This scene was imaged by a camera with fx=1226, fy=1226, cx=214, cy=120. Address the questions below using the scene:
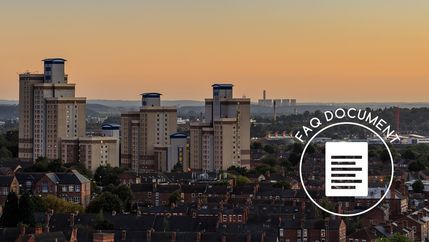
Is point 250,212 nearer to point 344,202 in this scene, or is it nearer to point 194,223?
point 194,223

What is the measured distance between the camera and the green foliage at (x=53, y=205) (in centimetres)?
5835

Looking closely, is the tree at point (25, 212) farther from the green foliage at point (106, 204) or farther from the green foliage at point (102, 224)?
the green foliage at point (106, 204)

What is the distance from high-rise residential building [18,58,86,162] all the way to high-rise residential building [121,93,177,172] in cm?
517

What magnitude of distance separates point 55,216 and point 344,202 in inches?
806

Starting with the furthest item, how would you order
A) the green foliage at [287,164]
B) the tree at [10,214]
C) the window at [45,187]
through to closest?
1. the green foliage at [287,164]
2. the window at [45,187]
3. the tree at [10,214]

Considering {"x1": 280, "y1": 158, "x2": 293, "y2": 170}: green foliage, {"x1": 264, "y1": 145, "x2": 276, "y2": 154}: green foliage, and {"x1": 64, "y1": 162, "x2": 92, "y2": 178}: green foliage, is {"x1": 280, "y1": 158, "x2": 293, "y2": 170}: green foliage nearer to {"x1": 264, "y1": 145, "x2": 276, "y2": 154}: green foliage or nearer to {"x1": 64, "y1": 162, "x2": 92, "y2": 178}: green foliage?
{"x1": 64, "y1": 162, "x2": 92, "y2": 178}: green foliage

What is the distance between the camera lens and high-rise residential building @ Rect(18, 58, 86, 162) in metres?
106

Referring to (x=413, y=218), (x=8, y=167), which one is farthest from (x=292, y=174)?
(x=413, y=218)

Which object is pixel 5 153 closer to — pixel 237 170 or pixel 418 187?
pixel 237 170

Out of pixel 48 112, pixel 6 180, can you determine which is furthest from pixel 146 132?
pixel 6 180

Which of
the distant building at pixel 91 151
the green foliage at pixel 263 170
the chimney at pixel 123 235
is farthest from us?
the distant building at pixel 91 151

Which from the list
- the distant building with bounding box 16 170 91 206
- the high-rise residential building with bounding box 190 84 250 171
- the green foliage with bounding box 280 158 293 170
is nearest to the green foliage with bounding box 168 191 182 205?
the distant building with bounding box 16 170 91 206

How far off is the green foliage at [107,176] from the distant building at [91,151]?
30.5 feet

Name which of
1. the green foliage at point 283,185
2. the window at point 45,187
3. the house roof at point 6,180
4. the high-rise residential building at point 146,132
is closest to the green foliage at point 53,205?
the house roof at point 6,180
